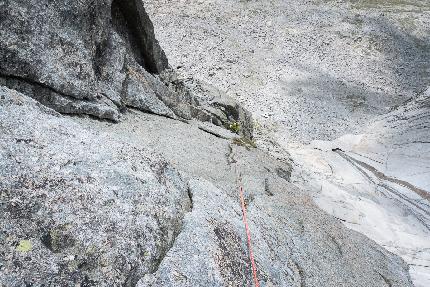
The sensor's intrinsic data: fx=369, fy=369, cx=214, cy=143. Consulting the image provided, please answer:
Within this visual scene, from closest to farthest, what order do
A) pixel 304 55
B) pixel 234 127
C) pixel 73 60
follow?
1. pixel 73 60
2. pixel 234 127
3. pixel 304 55

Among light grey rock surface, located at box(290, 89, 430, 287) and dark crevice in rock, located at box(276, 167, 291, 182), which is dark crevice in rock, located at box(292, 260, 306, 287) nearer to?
dark crevice in rock, located at box(276, 167, 291, 182)

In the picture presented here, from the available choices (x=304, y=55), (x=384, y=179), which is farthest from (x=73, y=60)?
(x=304, y=55)

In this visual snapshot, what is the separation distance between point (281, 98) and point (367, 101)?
593cm

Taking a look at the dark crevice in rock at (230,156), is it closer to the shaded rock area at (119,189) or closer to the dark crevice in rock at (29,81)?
the shaded rock area at (119,189)

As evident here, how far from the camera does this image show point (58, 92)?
6941 mm

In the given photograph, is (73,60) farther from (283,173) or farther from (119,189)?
(283,173)

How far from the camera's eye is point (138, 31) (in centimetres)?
1149

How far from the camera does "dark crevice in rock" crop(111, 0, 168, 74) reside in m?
10.8

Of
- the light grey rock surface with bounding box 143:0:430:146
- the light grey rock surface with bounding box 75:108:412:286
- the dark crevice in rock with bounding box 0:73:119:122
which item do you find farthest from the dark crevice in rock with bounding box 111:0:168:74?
the light grey rock surface with bounding box 143:0:430:146

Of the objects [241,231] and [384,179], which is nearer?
[241,231]

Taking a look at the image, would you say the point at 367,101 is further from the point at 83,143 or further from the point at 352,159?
the point at 83,143

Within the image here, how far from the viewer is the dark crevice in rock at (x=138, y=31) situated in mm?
10789

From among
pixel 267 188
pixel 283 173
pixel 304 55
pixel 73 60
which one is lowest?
pixel 283 173

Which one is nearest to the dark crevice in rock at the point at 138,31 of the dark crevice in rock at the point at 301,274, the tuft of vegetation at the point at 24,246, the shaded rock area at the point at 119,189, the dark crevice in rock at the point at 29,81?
the shaded rock area at the point at 119,189
